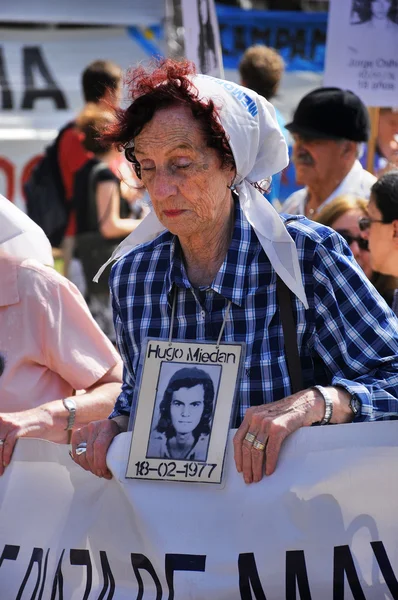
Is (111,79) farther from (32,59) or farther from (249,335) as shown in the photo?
(249,335)

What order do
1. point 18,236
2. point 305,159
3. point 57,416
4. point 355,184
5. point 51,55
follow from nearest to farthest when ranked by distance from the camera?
point 57,416, point 18,236, point 355,184, point 305,159, point 51,55

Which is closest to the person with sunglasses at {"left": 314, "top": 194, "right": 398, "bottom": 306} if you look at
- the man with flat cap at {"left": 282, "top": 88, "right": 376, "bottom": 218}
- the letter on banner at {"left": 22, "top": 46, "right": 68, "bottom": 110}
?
the man with flat cap at {"left": 282, "top": 88, "right": 376, "bottom": 218}

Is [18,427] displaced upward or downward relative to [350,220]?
downward

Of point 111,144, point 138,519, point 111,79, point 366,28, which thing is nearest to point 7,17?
point 111,79

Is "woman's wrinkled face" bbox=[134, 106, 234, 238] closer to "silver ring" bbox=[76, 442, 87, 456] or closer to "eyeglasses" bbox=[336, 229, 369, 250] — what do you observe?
"silver ring" bbox=[76, 442, 87, 456]

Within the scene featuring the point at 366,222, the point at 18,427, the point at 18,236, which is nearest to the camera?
the point at 18,427

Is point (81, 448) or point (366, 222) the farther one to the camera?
point (366, 222)

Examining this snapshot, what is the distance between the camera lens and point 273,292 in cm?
260

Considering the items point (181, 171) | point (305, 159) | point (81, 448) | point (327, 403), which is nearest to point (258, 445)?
point (327, 403)

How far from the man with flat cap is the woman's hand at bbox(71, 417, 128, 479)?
2.83 meters

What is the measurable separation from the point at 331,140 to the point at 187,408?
125 inches

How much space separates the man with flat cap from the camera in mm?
5383

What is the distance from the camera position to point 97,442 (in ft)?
8.74

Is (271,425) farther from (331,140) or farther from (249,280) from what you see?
(331,140)
